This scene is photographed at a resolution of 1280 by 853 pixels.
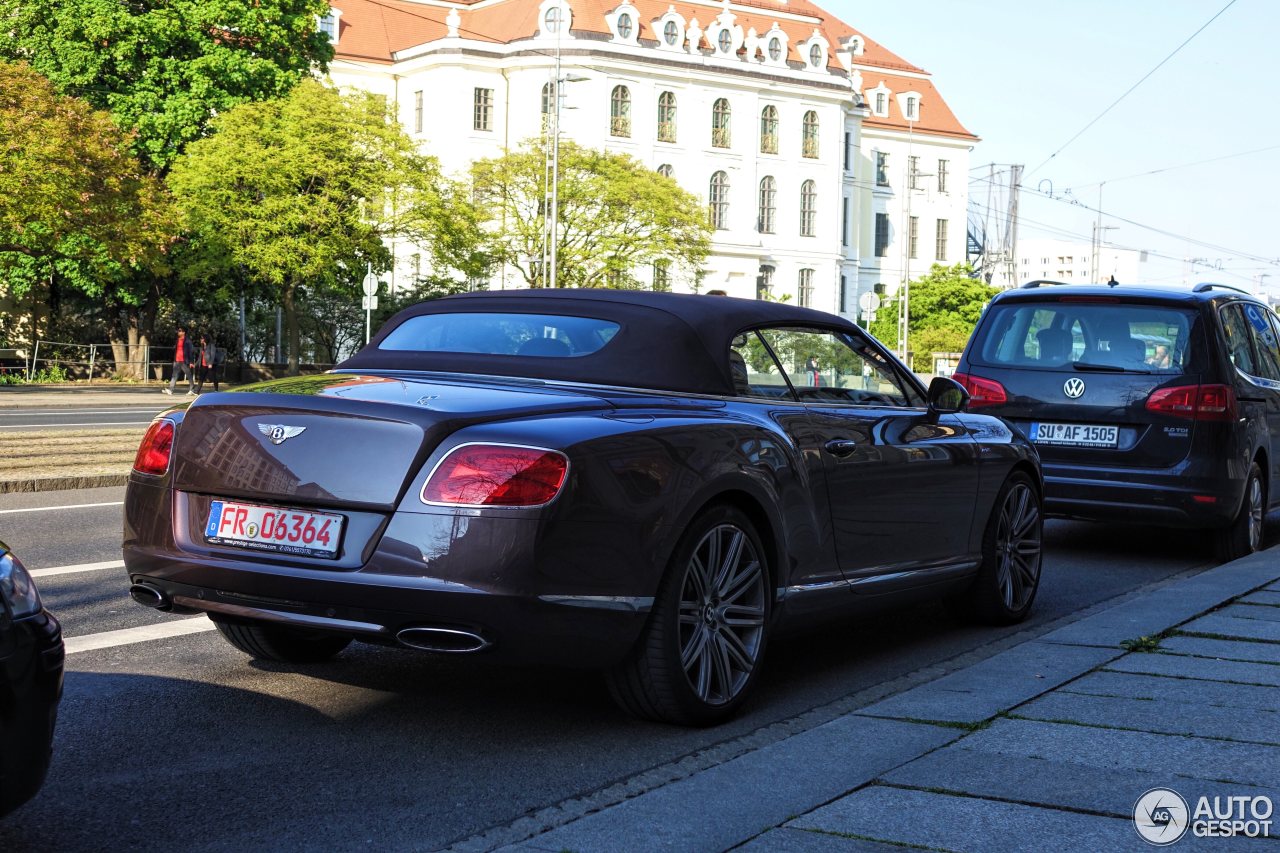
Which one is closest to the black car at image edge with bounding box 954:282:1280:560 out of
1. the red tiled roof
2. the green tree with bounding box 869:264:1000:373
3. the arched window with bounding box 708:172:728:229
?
the green tree with bounding box 869:264:1000:373

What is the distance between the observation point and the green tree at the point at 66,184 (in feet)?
108

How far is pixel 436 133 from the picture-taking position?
85.2 m

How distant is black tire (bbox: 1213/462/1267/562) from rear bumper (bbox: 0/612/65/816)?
28.4 feet

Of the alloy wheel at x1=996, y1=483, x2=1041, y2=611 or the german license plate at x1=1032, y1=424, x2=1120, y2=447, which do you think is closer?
the alloy wheel at x1=996, y1=483, x2=1041, y2=611

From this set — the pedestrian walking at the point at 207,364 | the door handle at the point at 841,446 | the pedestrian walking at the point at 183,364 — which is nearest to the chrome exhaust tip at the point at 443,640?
the door handle at the point at 841,446

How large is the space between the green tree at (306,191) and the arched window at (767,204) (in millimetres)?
46272

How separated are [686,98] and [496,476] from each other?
85280 millimetres

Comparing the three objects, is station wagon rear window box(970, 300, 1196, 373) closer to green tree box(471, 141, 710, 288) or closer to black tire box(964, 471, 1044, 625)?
black tire box(964, 471, 1044, 625)

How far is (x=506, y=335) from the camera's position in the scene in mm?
6184

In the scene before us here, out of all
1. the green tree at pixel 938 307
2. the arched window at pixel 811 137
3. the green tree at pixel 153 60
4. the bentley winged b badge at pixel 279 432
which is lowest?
the bentley winged b badge at pixel 279 432

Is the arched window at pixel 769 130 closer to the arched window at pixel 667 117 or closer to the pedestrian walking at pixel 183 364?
the arched window at pixel 667 117

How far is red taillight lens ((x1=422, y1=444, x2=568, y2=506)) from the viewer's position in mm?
4715

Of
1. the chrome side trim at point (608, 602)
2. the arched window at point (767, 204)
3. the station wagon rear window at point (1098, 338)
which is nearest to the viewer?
the chrome side trim at point (608, 602)

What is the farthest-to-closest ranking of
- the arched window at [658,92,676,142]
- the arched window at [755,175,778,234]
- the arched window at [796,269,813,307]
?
the arched window at [796,269,813,307] → the arched window at [755,175,778,234] → the arched window at [658,92,676,142]
